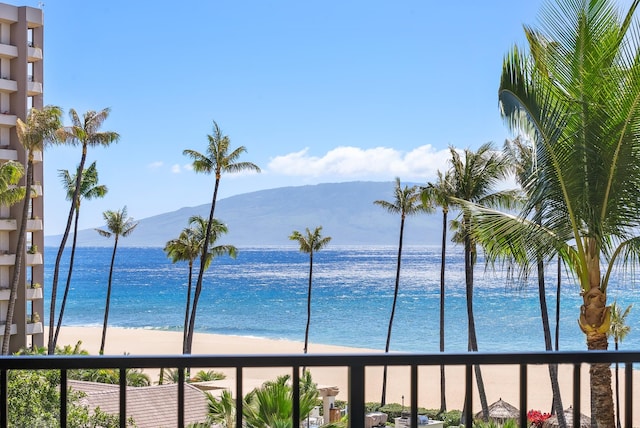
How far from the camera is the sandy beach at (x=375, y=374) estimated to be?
98.7 feet

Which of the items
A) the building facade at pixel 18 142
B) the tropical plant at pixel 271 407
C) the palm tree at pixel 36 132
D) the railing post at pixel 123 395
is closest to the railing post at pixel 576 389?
the railing post at pixel 123 395

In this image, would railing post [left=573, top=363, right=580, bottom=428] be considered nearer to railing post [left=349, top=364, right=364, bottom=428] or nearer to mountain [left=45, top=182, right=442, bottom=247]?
railing post [left=349, top=364, right=364, bottom=428]

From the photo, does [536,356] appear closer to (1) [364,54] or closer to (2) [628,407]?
(2) [628,407]

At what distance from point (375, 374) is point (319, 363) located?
3509 cm

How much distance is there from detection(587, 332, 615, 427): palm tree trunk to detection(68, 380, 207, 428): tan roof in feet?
18.4

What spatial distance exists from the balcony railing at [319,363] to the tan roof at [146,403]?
884 centimetres

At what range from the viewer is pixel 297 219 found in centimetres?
12056

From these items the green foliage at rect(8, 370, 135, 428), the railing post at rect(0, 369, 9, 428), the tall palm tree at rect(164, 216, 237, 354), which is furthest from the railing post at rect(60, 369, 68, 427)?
the tall palm tree at rect(164, 216, 237, 354)

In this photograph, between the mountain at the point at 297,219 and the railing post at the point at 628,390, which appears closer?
the railing post at the point at 628,390

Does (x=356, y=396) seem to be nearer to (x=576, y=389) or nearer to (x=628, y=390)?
(x=576, y=389)

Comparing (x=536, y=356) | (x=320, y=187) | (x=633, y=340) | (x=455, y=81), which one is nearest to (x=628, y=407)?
(x=536, y=356)

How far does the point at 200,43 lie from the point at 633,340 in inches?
2673

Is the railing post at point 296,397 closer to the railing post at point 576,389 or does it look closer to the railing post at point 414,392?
the railing post at point 414,392

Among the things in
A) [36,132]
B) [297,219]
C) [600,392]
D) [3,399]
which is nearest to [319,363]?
[3,399]
